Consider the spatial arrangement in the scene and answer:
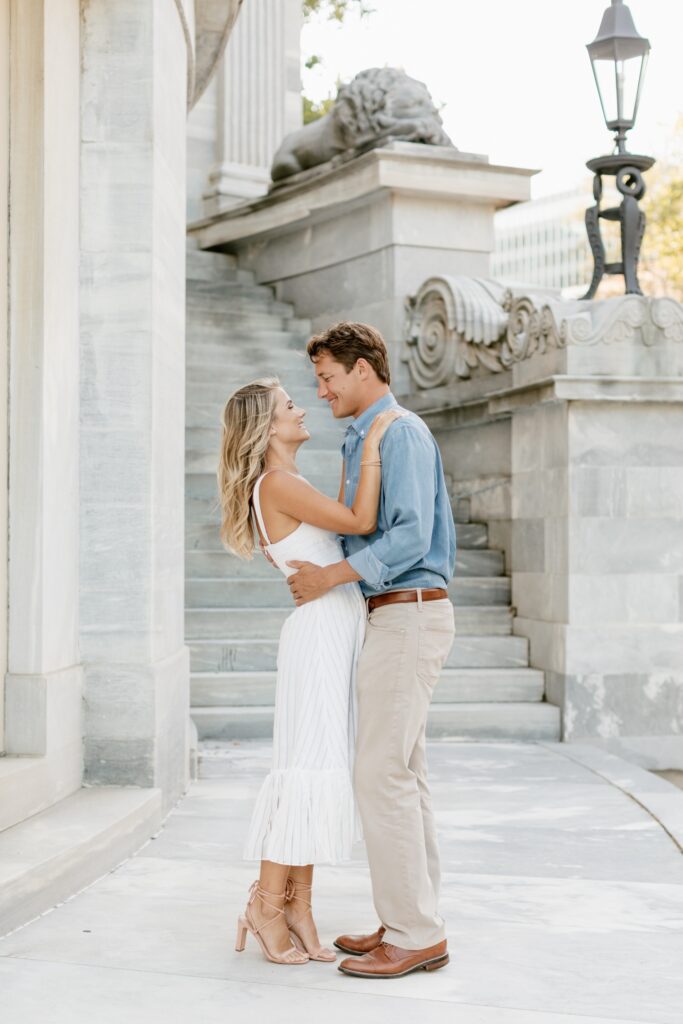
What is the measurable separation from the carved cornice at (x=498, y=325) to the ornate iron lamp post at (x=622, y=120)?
23cm

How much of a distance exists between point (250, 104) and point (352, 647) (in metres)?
12.7

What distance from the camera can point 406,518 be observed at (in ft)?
13.4

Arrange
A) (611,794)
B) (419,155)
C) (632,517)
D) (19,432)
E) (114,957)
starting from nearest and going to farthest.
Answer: (114,957)
(19,432)
(611,794)
(632,517)
(419,155)

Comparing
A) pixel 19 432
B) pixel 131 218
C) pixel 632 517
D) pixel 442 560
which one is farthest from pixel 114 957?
pixel 632 517

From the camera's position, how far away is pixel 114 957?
425 cm

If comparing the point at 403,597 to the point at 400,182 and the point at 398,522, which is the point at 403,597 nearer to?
the point at 398,522

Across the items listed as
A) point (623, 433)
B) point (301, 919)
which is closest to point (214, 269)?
point (623, 433)

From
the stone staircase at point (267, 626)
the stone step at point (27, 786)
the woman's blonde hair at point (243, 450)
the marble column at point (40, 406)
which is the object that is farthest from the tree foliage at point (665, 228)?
the woman's blonde hair at point (243, 450)

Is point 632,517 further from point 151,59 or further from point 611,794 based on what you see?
point 151,59

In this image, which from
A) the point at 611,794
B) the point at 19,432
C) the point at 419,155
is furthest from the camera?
the point at 419,155

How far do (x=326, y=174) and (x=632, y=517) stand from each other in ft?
17.7

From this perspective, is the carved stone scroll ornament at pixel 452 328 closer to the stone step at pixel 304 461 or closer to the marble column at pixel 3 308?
the stone step at pixel 304 461

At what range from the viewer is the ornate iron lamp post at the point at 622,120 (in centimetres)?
877

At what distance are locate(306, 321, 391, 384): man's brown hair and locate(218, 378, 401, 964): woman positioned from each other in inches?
7.5
